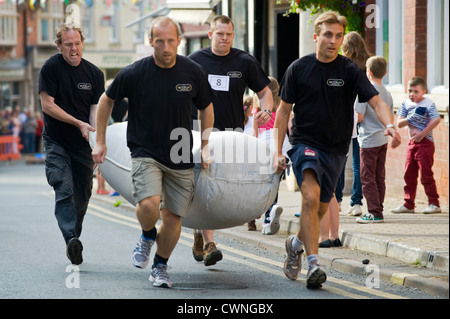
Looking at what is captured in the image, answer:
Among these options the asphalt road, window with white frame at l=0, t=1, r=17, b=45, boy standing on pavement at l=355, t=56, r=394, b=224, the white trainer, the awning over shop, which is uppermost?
window with white frame at l=0, t=1, r=17, b=45

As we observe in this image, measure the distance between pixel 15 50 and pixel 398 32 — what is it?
144ft

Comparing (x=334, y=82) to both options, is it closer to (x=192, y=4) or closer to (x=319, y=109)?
(x=319, y=109)

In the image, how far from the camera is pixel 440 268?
844 centimetres

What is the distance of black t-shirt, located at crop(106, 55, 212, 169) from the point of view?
7.41 meters

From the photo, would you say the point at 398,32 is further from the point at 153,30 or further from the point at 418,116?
the point at 153,30

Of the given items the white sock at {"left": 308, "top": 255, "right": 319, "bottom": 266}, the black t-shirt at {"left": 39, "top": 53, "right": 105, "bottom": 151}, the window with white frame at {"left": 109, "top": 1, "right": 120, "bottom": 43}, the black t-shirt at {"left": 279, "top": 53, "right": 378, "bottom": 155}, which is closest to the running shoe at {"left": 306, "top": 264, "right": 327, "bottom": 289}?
the white sock at {"left": 308, "top": 255, "right": 319, "bottom": 266}

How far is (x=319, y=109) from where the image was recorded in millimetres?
7707

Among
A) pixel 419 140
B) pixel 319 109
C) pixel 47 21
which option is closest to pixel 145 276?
pixel 319 109

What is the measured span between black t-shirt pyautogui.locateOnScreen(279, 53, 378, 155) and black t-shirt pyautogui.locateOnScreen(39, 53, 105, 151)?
197 centimetres

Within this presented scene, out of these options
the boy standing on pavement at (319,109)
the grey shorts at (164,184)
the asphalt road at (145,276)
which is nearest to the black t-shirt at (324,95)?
Answer: the boy standing on pavement at (319,109)

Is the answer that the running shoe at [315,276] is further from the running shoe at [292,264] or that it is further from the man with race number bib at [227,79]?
the man with race number bib at [227,79]

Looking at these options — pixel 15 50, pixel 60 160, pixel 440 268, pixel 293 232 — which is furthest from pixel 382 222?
pixel 15 50

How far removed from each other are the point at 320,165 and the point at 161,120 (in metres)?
1.29

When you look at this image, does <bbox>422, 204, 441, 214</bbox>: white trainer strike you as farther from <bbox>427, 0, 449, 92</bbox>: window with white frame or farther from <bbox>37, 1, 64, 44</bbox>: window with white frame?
<bbox>37, 1, 64, 44</bbox>: window with white frame
